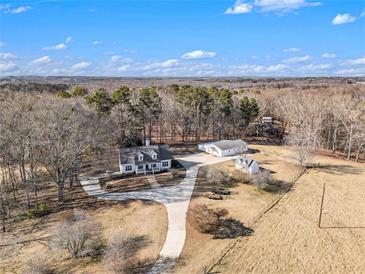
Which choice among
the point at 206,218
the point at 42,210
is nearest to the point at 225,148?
the point at 206,218

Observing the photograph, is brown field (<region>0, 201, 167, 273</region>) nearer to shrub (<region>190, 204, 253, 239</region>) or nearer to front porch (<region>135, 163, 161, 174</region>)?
shrub (<region>190, 204, 253, 239</region>)

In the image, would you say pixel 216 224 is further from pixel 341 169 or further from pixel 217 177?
pixel 341 169

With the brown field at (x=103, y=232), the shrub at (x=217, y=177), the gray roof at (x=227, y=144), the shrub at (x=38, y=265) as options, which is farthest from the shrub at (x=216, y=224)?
the gray roof at (x=227, y=144)

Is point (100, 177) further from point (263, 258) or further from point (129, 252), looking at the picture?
point (263, 258)

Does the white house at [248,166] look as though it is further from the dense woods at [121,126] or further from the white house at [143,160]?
the white house at [143,160]

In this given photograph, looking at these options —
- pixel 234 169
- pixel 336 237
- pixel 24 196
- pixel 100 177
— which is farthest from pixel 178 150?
pixel 336 237

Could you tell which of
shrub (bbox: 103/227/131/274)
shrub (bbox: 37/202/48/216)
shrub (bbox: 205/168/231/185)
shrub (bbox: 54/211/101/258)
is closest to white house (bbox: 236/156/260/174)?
shrub (bbox: 205/168/231/185)
